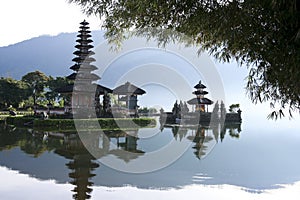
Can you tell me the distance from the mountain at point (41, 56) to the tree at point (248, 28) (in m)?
153

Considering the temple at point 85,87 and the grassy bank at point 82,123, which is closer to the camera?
the grassy bank at point 82,123

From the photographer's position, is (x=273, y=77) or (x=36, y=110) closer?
(x=273, y=77)

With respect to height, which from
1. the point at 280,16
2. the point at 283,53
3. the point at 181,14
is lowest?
the point at 283,53

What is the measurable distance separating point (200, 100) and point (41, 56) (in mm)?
155234

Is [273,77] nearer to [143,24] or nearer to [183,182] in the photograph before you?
[143,24]

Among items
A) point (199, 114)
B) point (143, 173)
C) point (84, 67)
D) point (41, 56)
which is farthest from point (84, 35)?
point (41, 56)

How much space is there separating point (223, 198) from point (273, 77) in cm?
258

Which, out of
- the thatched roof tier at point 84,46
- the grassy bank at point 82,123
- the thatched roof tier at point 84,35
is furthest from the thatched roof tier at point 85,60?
the grassy bank at point 82,123

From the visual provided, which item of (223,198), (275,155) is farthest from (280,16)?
(275,155)

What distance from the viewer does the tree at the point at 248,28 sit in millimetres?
3191

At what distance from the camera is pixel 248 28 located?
3.42 m

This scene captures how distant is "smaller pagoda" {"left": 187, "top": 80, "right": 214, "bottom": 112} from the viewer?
3155cm

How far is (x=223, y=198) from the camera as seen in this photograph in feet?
17.9

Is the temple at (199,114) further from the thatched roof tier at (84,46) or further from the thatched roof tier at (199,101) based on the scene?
the thatched roof tier at (84,46)
